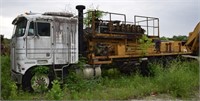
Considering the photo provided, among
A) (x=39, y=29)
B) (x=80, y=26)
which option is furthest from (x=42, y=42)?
(x=80, y=26)

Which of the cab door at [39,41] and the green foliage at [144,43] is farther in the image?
the green foliage at [144,43]

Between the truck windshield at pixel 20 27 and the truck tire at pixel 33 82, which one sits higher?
the truck windshield at pixel 20 27

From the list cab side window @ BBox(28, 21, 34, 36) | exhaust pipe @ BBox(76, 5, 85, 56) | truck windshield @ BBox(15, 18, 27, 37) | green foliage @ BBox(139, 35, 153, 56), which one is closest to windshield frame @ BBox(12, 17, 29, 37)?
truck windshield @ BBox(15, 18, 27, 37)

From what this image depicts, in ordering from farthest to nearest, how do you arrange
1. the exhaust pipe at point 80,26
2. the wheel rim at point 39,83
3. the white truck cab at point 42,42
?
1. the exhaust pipe at point 80,26
2. the white truck cab at point 42,42
3. the wheel rim at point 39,83

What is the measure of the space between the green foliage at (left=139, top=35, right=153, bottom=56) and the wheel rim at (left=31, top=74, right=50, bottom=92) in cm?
508

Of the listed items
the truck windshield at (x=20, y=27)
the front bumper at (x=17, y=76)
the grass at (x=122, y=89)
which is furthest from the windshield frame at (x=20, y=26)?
the front bumper at (x=17, y=76)

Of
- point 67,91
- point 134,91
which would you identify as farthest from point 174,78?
→ point 67,91

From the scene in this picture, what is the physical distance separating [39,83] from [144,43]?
548 centimetres

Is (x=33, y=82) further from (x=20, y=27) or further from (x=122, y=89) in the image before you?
(x=122, y=89)

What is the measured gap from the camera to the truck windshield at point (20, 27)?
32.5ft

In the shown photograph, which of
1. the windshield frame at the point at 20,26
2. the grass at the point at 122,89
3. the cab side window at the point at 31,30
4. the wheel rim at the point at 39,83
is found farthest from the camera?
the windshield frame at the point at 20,26

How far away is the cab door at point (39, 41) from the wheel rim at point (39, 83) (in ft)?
2.36

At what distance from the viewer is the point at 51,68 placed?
10109mm

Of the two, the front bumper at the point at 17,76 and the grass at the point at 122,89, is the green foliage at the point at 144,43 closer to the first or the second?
the grass at the point at 122,89
